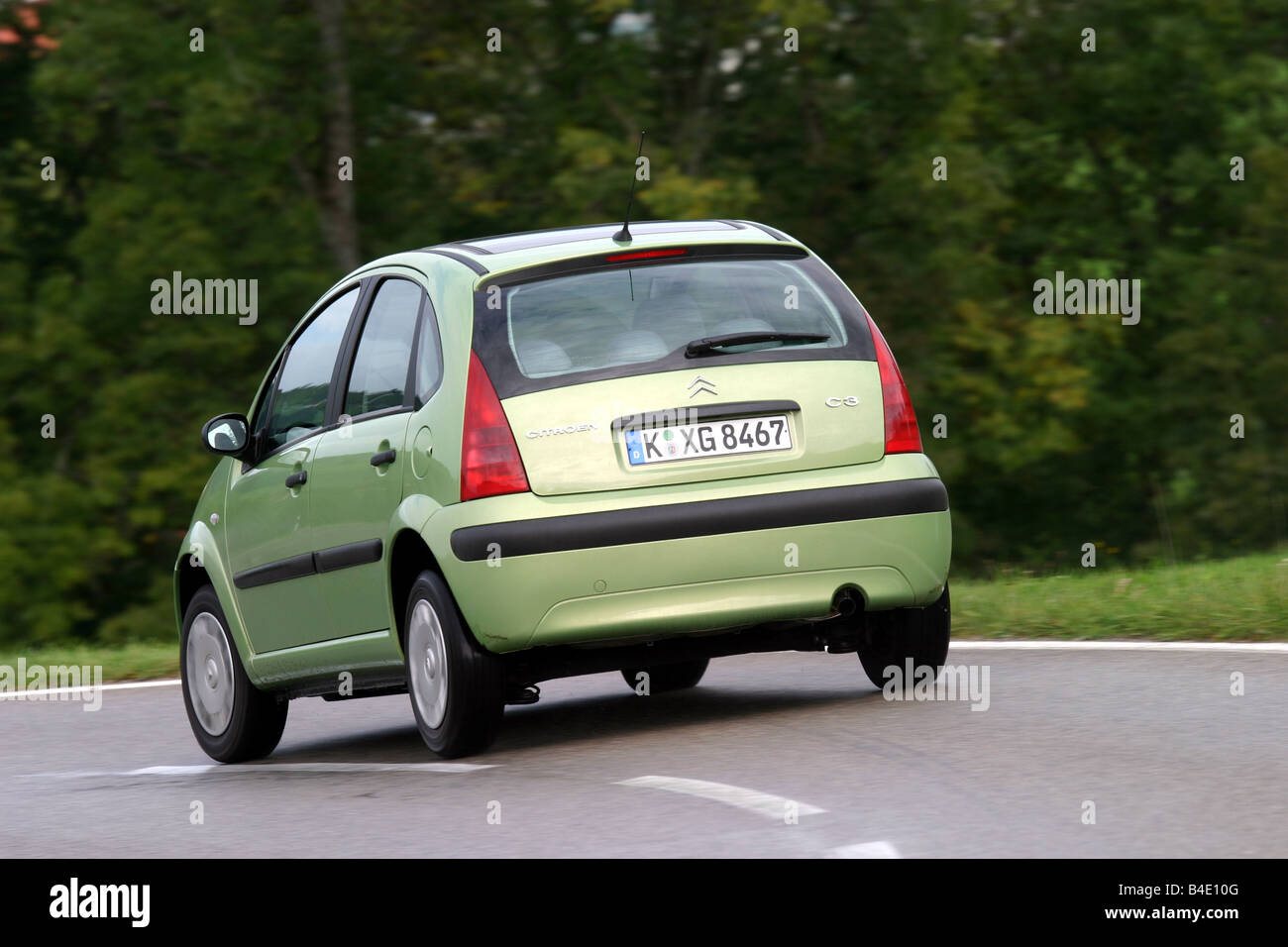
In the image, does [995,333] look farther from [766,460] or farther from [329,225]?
[766,460]

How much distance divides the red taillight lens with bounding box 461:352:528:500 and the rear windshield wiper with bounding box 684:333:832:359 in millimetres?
695

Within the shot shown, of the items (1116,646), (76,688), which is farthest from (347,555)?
(76,688)

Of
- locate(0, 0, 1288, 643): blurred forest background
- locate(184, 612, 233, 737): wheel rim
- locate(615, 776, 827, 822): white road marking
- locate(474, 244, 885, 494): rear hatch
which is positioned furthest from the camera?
locate(0, 0, 1288, 643): blurred forest background

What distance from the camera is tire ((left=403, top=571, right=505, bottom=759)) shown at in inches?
287

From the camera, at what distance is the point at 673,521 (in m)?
7.25

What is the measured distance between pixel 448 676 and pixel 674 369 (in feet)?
4.13

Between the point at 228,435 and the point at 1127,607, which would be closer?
the point at 228,435

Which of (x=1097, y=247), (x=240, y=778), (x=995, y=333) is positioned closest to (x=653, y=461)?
(x=240, y=778)

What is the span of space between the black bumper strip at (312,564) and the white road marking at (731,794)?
147 centimetres

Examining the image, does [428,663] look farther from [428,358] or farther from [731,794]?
[731,794]

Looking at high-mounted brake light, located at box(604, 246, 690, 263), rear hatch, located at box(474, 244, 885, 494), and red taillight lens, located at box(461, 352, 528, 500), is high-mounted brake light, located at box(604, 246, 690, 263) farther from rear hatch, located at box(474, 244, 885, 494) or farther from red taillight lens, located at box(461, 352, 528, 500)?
red taillight lens, located at box(461, 352, 528, 500)

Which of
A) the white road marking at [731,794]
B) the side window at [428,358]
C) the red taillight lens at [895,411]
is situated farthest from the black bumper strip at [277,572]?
the red taillight lens at [895,411]

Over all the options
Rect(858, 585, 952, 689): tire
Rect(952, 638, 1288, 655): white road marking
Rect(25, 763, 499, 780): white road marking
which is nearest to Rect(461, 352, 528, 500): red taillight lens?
Rect(25, 763, 499, 780): white road marking
